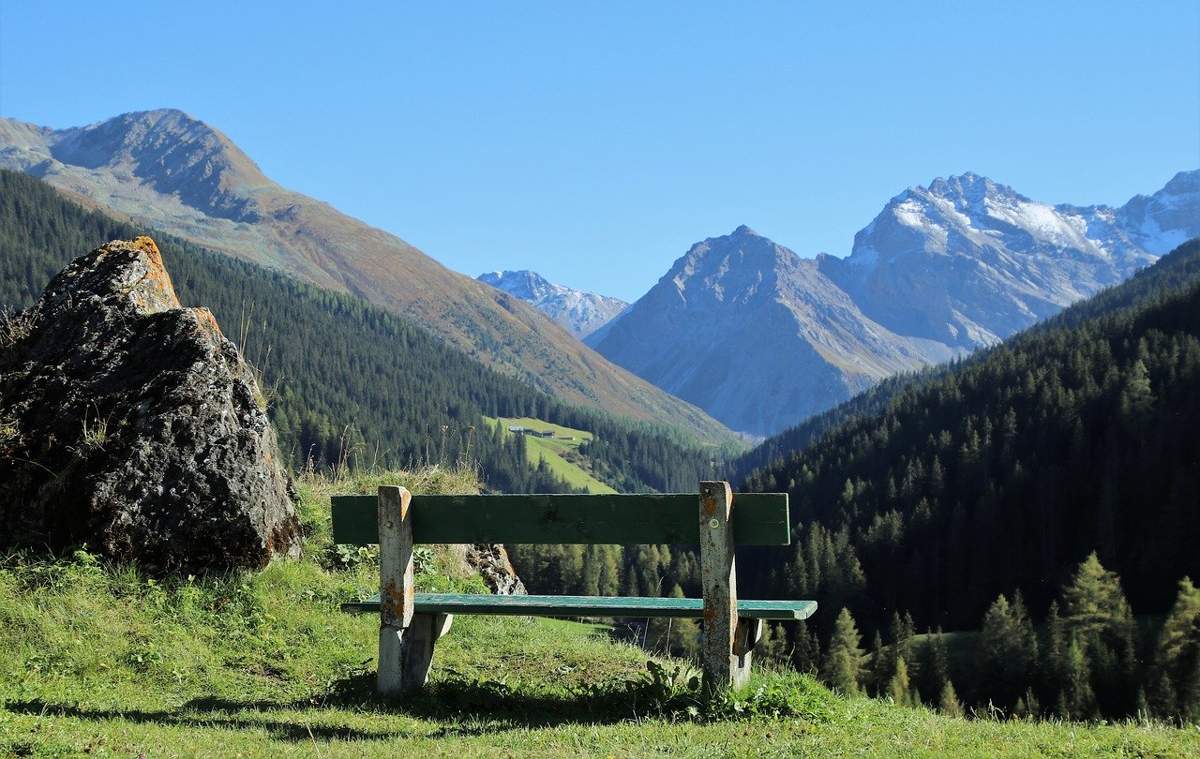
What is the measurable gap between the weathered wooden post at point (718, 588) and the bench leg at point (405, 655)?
96.6 inches

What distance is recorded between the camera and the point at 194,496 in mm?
10734

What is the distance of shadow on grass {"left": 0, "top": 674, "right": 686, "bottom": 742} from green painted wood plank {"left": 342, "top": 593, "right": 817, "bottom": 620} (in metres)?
0.66

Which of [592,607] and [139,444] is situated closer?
[592,607]

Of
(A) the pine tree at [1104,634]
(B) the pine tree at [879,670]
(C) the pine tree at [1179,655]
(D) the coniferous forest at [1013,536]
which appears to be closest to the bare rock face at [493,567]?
(D) the coniferous forest at [1013,536]

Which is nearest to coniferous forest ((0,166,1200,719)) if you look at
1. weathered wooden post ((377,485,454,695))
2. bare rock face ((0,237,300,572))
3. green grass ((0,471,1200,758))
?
bare rock face ((0,237,300,572))

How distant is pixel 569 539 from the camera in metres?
8.12

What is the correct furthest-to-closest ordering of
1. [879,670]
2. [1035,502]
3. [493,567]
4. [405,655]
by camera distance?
1. [1035,502]
2. [879,670]
3. [493,567]
4. [405,655]

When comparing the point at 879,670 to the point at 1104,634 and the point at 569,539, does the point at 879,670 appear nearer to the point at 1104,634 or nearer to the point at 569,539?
the point at 1104,634

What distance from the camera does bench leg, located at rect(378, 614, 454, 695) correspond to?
837 cm

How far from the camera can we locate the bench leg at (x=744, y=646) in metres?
7.82

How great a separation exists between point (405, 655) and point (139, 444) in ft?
14.3

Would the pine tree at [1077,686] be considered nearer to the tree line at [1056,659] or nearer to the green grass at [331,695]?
the tree line at [1056,659]

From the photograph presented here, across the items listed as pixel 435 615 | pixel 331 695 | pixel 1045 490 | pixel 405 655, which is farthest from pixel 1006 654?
pixel 331 695

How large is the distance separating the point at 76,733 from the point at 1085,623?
107 meters
